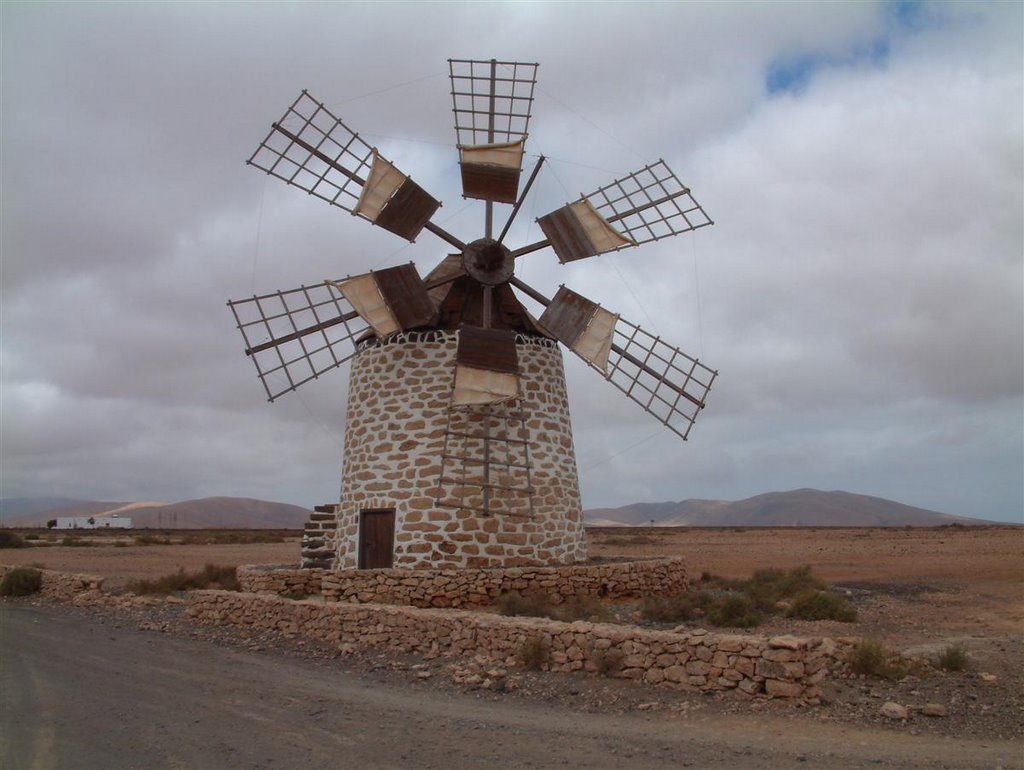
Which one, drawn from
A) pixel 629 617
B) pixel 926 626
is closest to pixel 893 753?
pixel 629 617

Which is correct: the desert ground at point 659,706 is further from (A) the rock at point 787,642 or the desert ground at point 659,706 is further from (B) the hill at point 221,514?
(B) the hill at point 221,514

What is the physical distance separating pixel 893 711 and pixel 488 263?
8.71 m

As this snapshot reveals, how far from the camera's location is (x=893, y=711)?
623 cm

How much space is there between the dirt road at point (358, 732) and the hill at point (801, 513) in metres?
102

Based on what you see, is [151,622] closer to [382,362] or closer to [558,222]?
[382,362]

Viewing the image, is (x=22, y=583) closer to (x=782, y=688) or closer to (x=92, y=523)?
(x=782, y=688)

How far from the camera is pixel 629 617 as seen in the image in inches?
405

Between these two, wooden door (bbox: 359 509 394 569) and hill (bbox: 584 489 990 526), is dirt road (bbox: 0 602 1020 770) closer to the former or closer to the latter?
wooden door (bbox: 359 509 394 569)

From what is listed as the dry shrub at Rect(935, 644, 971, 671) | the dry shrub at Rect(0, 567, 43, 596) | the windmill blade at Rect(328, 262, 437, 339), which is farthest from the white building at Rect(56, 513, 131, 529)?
the dry shrub at Rect(935, 644, 971, 671)

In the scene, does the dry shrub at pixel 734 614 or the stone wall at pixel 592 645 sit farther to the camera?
the dry shrub at pixel 734 614

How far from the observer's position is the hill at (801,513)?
110125 mm

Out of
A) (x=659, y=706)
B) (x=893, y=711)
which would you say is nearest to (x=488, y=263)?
(x=659, y=706)

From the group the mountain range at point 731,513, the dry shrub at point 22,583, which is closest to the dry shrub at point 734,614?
the dry shrub at point 22,583

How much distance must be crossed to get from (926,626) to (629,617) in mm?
3823
